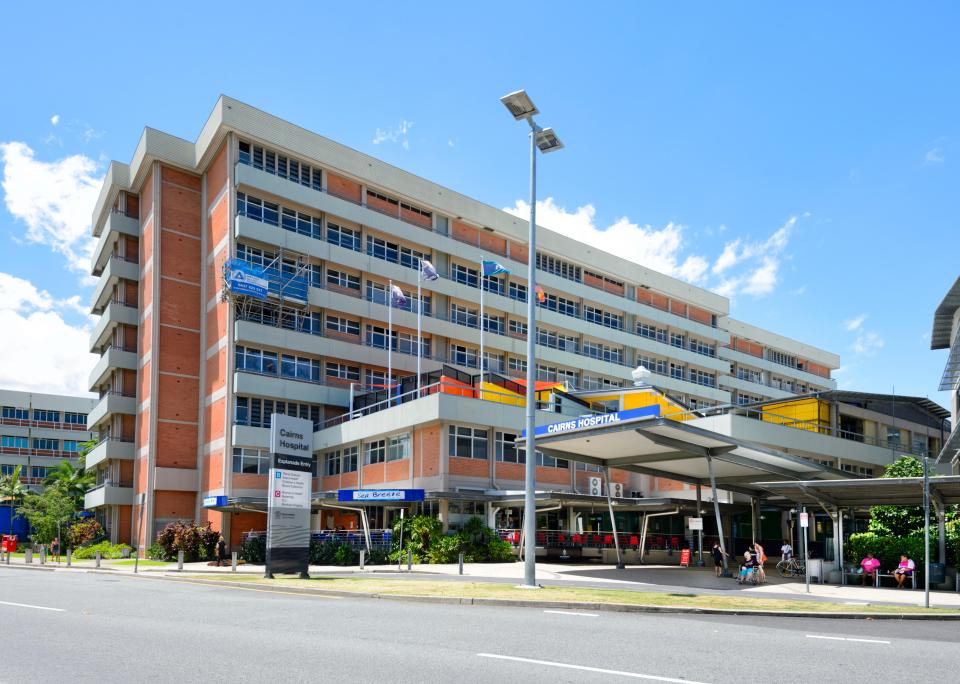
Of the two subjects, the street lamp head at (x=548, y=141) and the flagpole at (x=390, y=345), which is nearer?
the street lamp head at (x=548, y=141)

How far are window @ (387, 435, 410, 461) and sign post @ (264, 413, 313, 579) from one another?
16.9 meters

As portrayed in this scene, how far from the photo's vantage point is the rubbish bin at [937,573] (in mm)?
28219

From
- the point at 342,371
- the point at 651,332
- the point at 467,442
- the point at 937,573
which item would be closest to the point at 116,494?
the point at 342,371

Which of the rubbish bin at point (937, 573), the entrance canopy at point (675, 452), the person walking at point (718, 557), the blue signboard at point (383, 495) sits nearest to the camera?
the entrance canopy at point (675, 452)

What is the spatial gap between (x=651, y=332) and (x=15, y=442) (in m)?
72.3

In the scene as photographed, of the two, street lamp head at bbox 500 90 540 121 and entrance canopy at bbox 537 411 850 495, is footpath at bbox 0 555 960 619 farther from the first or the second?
street lamp head at bbox 500 90 540 121

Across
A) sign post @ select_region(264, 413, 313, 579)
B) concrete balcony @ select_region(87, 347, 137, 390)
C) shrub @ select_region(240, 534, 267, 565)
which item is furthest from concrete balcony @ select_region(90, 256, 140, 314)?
sign post @ select_region(264, 413, 313, 579)

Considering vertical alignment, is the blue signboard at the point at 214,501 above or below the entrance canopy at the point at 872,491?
below

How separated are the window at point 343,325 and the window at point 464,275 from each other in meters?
8.47

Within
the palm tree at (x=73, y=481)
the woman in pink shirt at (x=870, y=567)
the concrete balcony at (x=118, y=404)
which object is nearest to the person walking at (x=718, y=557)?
the woman in pink shirt at (x=870, y=567)

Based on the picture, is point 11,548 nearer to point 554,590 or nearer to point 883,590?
point 554,590

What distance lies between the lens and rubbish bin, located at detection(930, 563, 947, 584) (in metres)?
28.2

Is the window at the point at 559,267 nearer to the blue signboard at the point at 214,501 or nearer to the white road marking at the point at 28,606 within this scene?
the blue signboard at the point at 214,501

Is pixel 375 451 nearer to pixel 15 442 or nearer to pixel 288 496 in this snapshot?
pixel 288 496
